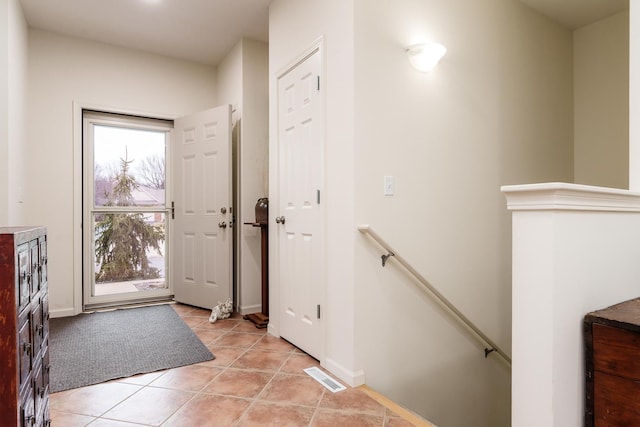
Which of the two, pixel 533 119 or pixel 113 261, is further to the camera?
pixel 113 261

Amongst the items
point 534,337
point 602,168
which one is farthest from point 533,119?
point 534,337

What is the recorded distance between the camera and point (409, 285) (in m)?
2.37

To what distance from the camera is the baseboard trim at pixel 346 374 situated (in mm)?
2126

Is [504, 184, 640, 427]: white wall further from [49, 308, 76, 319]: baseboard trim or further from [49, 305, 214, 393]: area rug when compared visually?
[49, 308, 76, 319]: baseboard trim

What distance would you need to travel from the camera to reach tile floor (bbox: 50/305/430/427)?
180cm

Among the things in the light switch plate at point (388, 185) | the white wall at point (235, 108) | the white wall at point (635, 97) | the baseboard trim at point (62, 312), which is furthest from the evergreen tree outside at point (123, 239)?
the white wall at point (635, 97)

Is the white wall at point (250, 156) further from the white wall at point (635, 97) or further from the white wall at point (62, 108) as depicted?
the white wall at point (635, 97)

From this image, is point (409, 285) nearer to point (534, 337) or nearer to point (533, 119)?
point (534, 337)

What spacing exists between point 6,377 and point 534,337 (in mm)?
1604

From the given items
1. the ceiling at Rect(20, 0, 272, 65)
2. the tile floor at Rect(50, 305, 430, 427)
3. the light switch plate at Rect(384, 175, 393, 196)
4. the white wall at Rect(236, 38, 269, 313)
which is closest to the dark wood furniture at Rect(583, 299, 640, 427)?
the tile floor at Rect(50, 305, 430, 427)

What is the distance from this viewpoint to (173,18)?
132 inches

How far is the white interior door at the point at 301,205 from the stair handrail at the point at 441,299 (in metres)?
0.43

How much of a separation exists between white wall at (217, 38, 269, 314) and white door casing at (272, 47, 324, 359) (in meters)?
0.81

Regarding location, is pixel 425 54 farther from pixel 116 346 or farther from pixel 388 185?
pixel 116 346
